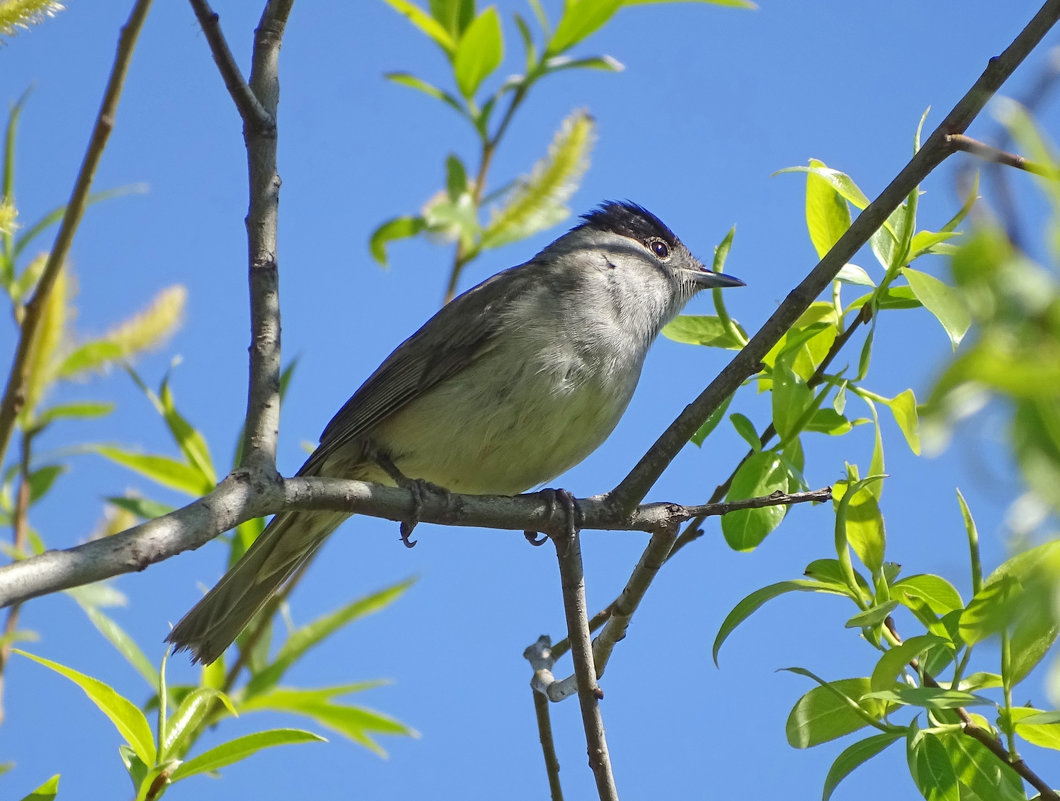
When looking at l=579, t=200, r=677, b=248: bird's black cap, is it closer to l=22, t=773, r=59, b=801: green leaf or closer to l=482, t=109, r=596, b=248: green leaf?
l=482, t=109, r=596, b=248: green leaf

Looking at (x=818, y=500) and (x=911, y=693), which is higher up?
(x=818, y=500)

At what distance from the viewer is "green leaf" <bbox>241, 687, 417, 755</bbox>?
2953 mm

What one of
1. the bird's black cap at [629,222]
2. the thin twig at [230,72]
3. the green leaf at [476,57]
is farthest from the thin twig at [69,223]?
A: the bird's black cap at [629,222]

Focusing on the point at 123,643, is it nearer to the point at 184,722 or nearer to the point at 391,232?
the point at 184,722

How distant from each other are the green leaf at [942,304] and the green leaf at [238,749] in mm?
1541

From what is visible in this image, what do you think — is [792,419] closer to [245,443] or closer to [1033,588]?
[245,443]

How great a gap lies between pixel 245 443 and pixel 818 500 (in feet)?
4.31

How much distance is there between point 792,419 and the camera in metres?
2.44

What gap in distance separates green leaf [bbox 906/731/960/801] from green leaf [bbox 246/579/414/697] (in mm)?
1808

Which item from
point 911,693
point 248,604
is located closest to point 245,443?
point 911,693

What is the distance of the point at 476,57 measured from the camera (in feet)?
10.4

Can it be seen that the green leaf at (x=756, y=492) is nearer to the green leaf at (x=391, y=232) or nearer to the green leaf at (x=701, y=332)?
the green leaf at (x=701, y=332)

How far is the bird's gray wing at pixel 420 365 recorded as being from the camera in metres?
4.57

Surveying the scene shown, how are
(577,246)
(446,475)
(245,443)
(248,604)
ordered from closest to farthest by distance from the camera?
(245,443), (248,604), (446,475), (577,246)
